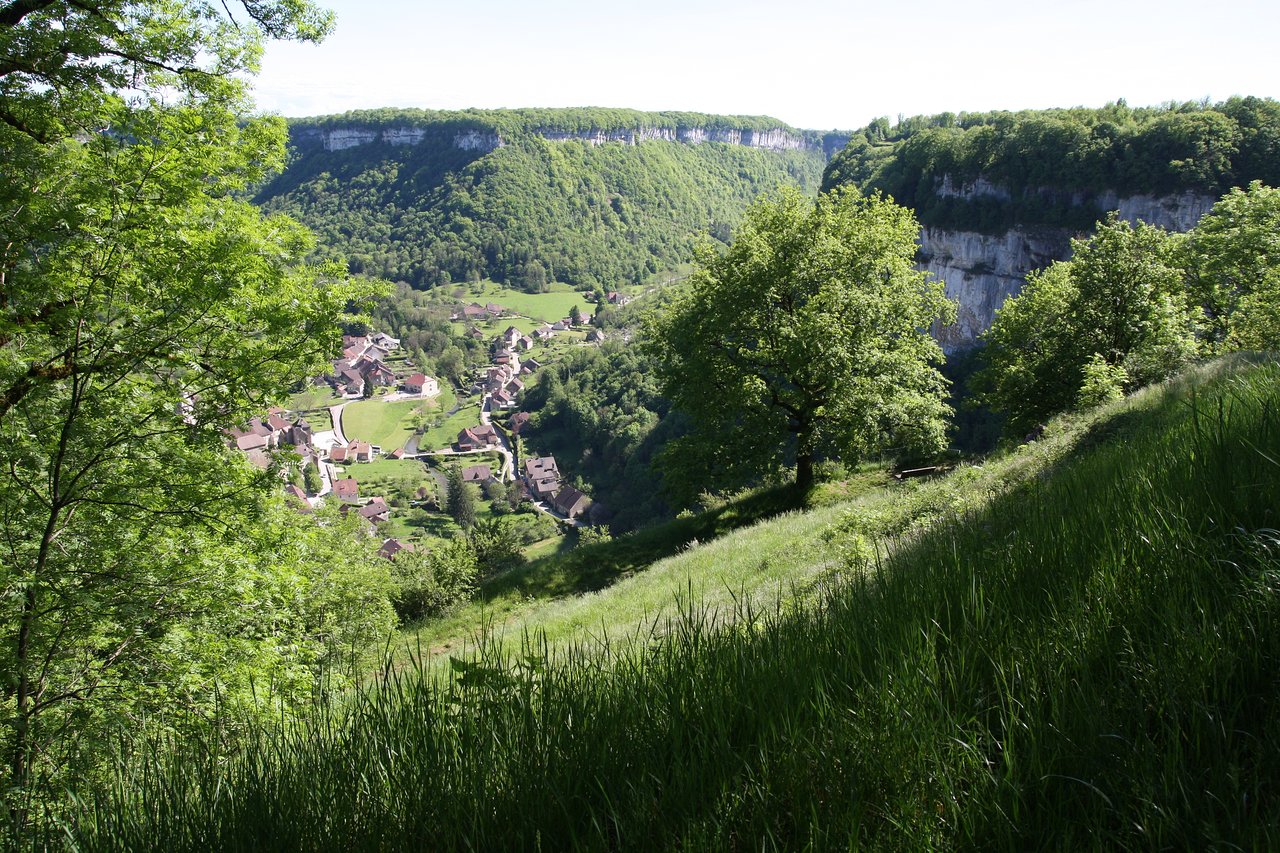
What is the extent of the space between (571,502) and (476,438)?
31097mm

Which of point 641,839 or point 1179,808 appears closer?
point 1179,808

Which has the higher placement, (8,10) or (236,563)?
(8,10)

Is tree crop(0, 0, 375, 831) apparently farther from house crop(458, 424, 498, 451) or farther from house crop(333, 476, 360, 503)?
house crop(458, 424, 498, 451)

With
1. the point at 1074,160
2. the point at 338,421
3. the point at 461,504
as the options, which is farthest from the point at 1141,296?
the point at 338,421

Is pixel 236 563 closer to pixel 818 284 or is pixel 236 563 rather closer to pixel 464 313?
pixel 818 284

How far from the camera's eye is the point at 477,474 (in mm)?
98500

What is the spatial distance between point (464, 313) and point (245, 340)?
159 meters

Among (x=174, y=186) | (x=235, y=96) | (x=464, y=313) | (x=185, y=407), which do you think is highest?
(x=235, y=96)

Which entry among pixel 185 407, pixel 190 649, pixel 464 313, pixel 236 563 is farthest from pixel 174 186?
pixel 464 313

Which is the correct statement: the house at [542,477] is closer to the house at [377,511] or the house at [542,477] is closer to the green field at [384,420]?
the house at [377,511]

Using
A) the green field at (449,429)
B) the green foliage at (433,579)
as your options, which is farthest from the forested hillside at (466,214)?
the green foliage at (433,579)

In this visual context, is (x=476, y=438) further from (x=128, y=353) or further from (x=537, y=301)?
(x=128, y=353)

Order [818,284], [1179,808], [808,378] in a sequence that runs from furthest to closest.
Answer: [818,284], [808,378], [1179,808]

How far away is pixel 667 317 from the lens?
22.9 metres
